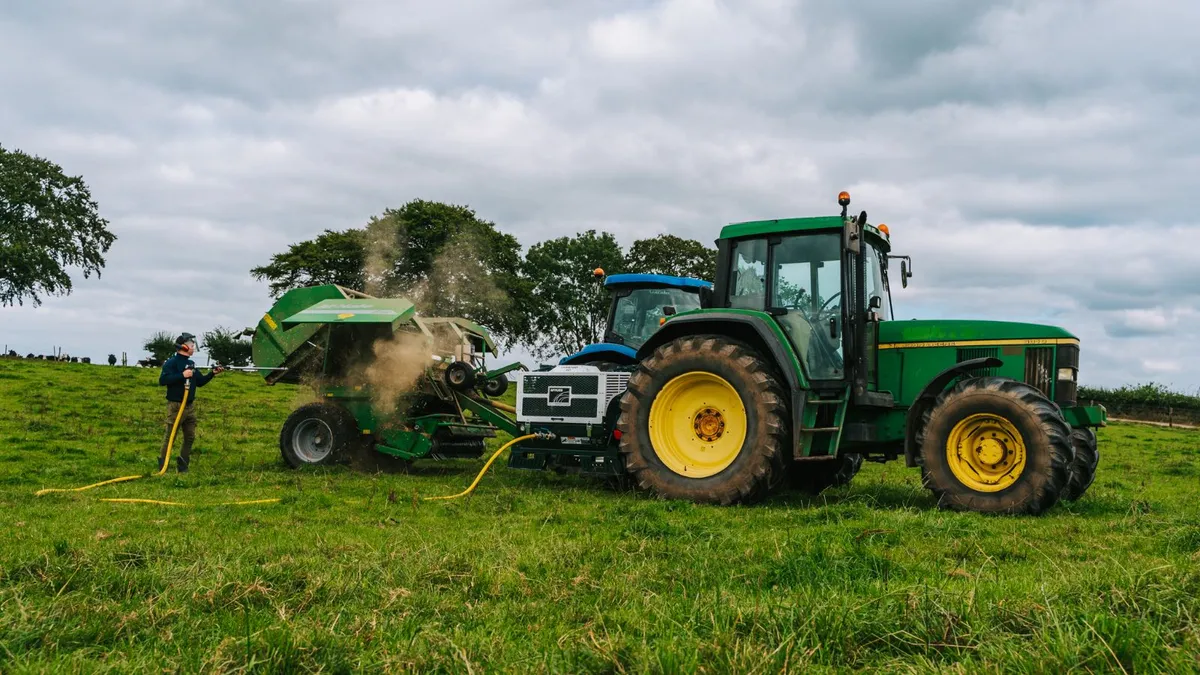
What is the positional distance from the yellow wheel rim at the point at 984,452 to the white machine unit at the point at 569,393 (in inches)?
154

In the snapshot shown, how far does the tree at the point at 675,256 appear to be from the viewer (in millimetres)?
45000

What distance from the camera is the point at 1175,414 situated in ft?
119

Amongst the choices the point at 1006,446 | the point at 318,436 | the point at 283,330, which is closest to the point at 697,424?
the point at 1006,446

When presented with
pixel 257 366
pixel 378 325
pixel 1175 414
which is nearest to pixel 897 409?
pixel 378 325

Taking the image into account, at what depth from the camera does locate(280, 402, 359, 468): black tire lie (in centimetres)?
1233

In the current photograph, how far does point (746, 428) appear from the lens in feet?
29.6

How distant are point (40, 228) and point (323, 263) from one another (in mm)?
15424

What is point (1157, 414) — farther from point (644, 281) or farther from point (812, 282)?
point (812, 282)

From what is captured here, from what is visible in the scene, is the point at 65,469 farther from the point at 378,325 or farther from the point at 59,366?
the point at 59,366

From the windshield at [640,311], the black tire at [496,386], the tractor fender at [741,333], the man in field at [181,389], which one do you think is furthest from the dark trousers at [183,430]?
the tractor fender at [741,333]

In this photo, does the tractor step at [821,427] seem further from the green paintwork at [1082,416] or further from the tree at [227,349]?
the tree at [227,349]

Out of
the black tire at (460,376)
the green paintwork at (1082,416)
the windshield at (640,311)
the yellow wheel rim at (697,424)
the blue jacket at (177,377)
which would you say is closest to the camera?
the green paintwork at (1082,416)

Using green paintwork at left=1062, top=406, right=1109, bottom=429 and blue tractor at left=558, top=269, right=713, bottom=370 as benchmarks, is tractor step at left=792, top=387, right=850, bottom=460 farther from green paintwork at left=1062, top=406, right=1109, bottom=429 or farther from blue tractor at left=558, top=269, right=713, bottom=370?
blue tractor at left=558, top=269, right=713, bottom=370

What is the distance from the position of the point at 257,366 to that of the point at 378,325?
216 cm
